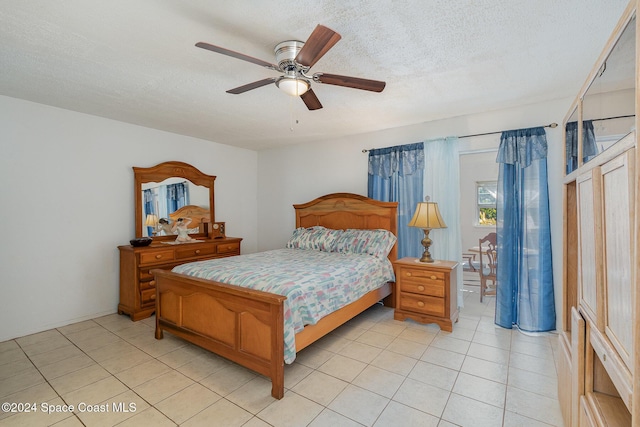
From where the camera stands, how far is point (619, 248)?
0.97m

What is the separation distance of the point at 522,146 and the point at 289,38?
106 inches

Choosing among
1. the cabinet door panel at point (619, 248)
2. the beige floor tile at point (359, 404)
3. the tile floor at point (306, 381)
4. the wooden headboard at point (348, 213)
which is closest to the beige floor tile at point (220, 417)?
the tile floor at point (306, 381)

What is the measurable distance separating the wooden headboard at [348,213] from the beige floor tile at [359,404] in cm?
199

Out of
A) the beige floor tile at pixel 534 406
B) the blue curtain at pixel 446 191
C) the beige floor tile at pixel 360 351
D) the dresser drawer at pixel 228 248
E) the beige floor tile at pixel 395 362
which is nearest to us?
the beige floor tile at pixel 534 406

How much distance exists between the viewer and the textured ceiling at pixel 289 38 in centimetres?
167

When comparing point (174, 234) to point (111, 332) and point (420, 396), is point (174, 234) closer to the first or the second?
point (111, 332)

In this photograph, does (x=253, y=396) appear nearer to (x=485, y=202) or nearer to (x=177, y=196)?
(x=177, y=196)

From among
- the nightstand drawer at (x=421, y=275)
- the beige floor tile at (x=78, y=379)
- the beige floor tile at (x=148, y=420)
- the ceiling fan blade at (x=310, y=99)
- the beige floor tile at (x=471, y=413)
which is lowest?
the beige floor tile at (x=471, y=413)

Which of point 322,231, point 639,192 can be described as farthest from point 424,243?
point 639,192

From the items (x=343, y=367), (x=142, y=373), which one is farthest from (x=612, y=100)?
(x=142, y=373)

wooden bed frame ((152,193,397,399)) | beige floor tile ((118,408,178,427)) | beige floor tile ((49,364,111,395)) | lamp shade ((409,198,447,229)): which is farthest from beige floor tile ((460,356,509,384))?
beige floor tile ((49,364,111,395))

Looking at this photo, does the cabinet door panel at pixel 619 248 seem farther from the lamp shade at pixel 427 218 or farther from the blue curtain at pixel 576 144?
the lamp shade at pixel 427 218

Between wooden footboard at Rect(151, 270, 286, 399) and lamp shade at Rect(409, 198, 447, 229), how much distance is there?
1.99 meters

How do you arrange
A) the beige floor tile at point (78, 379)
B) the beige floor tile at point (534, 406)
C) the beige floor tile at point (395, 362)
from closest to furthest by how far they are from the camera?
the beige floor tile at point (534, 406)
the beige floor tile at point (78, 379)
the beige floor tile at point (395, 362)
